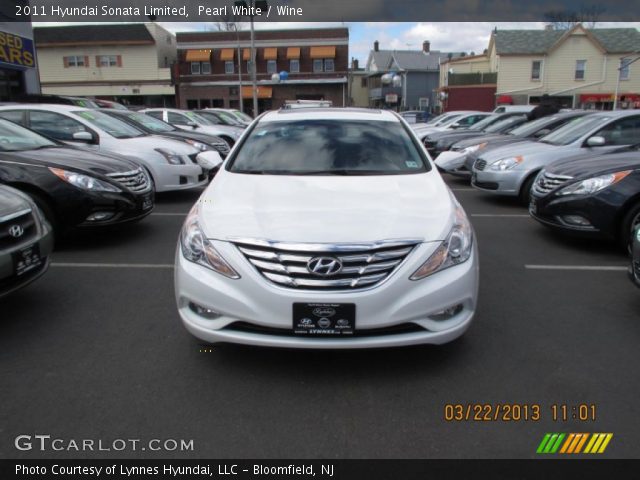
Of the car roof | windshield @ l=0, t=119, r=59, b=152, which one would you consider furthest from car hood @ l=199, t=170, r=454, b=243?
windshield @ l=0, t=119, r=59, b=152

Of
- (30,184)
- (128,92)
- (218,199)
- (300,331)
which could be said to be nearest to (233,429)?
(300,331)

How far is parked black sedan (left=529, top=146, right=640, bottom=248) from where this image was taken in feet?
18.5

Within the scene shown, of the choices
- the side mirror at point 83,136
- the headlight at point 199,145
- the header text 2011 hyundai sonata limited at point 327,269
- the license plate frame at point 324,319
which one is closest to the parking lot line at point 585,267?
the header text 2011 hyundai sonata limited at point 327,269

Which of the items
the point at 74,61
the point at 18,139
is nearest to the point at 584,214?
the point at 18,139

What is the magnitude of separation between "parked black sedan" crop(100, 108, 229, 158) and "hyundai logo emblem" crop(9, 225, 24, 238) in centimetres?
653

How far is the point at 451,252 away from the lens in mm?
3273

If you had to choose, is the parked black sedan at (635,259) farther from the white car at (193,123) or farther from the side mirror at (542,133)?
the white car at (193,123)

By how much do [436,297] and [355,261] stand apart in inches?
20.2

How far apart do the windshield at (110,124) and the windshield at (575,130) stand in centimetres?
722

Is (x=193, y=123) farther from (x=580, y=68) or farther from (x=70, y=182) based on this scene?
(x=580, y=68)

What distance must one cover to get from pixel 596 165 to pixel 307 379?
456cm

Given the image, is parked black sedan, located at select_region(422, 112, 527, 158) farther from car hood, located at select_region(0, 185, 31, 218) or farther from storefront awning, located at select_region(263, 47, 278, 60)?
storefront awning, located at select_region(263, 47, 278, 60)

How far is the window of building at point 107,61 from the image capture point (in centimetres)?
4684

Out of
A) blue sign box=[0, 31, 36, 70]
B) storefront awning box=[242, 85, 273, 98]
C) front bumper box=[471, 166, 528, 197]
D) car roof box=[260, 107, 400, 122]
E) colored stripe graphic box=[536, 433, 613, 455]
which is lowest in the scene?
colored stripe graphic box=[536, 433, 613, 455]
